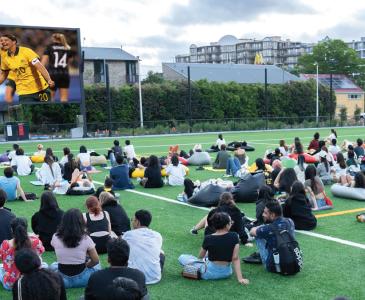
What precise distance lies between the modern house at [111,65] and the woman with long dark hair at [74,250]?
174 feet

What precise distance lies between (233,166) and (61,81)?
22.2 metres

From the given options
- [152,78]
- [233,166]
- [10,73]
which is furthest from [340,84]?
[233,166]

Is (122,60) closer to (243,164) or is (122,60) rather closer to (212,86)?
(212,86)

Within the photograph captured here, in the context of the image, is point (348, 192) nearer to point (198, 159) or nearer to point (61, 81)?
point (198, 159)

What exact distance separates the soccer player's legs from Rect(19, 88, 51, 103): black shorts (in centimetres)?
61

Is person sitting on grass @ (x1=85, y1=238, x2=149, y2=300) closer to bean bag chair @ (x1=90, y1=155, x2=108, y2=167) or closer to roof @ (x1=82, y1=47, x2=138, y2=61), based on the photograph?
bean bag chair @ (x1=90, y1=155, x2=108, y2=167)

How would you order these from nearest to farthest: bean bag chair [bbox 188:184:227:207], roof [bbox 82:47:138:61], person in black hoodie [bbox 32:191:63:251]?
person in black hoodie [bbox 32:191:63:251] < bean bag chair [bbox 188:184:227:207] < roof [bbox 82:47:138:61]

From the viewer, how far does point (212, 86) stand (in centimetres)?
5500

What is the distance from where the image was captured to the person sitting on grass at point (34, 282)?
4316 mm

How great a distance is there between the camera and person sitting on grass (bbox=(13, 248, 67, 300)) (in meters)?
4.32

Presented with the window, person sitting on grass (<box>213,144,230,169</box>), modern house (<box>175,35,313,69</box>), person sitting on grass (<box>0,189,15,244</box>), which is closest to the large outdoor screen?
person sitting on grass (<box>213,144,230,169</box>)

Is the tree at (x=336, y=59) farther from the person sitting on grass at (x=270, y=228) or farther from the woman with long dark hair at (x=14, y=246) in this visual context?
the woman with long dark hair at (x=14, y=246)

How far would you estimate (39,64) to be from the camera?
34250 mm

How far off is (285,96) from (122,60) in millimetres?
19879
